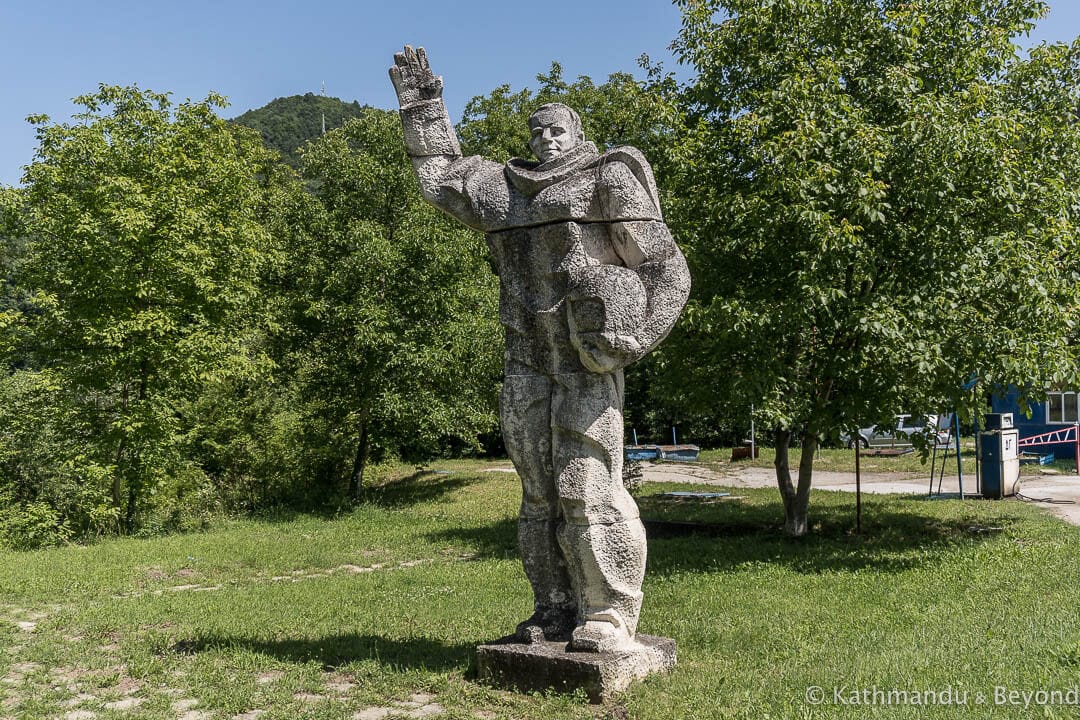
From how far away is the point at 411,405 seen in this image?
18.3 meters

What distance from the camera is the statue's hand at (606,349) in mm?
5102

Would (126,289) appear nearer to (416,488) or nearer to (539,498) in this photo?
(416,488)

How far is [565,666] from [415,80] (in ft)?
12.5

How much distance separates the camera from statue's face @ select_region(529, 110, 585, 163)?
5.58 metres

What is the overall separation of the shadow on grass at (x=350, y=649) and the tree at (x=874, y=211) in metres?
5.59

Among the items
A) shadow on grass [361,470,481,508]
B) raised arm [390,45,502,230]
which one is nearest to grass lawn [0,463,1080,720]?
raised arm [390,45,502,230]

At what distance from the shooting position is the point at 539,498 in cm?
556

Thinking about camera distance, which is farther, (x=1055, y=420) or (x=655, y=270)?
(x=1055, y=420)

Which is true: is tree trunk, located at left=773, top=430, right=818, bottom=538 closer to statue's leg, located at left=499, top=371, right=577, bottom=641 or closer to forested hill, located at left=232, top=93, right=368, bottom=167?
statue's leg, located at left=499, top=371, right=577, bottom=641

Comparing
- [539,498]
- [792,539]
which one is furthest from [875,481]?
[539,498]

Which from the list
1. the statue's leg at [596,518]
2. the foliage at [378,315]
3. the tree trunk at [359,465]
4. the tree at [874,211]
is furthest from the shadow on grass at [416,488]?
the statue's leg at [596,518]

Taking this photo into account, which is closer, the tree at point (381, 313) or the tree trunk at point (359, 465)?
the tree at point (381, 313)

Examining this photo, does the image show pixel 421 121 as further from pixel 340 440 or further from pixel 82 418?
pixel 340 440

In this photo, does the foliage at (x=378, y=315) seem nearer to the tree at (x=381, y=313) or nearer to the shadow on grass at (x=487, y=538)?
the tree at (x=381, y=313)
